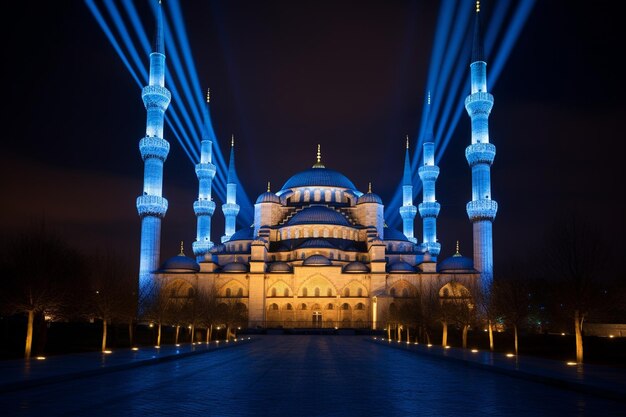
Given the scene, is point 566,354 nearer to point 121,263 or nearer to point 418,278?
point 121,263

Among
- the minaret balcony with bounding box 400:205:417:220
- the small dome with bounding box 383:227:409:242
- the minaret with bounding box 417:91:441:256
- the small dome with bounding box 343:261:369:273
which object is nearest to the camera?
the small dome with bounding box 343:261:369:273

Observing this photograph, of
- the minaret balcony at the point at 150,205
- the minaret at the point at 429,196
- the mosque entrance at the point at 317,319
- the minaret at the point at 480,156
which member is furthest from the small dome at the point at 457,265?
the minaret balcony at the point at 150,205

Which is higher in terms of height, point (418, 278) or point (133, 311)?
point (418, 278)

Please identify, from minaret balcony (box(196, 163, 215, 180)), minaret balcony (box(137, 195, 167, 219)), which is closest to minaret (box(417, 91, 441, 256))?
minaret balcony (box(196, 163, 215, 180))

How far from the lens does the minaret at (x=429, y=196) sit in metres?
76.5

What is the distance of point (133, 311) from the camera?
1252 inches

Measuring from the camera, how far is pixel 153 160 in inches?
2354

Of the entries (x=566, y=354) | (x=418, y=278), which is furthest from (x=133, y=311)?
(x=418, y=278)

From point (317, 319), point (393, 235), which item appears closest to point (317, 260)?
point (317, 319)

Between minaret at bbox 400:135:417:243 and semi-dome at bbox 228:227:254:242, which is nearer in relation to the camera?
semi-dome at bbox 228:227:254:242

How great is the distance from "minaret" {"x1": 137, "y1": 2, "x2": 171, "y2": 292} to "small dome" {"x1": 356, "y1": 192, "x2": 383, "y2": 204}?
97.0 ft

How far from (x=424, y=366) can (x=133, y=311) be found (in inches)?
646

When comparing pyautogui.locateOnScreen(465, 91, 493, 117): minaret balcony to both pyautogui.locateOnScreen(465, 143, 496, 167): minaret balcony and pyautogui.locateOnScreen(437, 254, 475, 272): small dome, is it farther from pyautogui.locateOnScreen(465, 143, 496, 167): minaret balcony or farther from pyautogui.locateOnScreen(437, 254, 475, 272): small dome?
pyautogui.locateOnScreen(437, 254, 475, 272): small dome

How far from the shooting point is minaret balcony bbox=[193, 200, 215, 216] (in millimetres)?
75500
